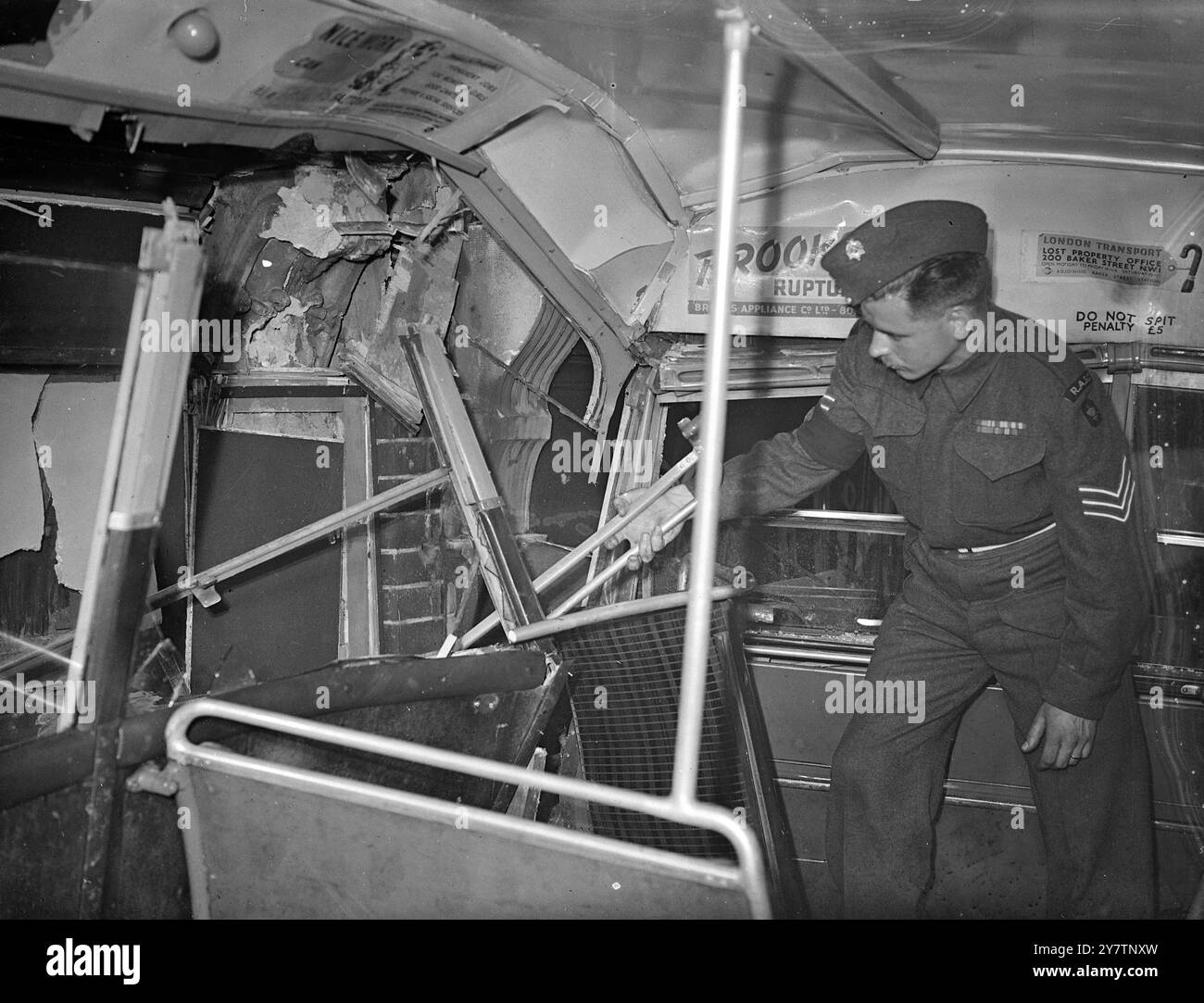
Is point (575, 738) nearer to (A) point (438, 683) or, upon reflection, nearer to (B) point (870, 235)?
(A) point (438, 683)

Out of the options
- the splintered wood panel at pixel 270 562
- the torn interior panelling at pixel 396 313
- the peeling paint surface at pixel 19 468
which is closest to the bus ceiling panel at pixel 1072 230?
the torn interior panelling at pixel 396 313

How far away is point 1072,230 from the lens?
307 cm

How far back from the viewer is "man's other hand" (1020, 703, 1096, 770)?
2.45 meters

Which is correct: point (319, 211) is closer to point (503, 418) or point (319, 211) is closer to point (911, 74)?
point (503, 418)

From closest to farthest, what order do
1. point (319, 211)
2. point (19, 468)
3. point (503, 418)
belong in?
point (19, 468), point (319, 211), point (503, 418)

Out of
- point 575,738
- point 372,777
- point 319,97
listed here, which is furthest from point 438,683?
point 319,97

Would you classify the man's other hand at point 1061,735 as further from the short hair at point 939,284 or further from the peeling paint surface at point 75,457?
the peeling paint surface at point 75,457

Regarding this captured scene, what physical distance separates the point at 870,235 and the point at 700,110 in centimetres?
77

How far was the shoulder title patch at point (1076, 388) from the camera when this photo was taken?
2438 millimetres

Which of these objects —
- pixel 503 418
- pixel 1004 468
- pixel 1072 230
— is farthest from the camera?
pixel 503 418

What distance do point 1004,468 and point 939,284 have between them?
0.49 meters

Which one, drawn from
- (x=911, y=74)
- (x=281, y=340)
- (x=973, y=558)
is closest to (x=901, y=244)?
(x=911, y=74)

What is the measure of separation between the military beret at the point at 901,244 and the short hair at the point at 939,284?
0.07ft

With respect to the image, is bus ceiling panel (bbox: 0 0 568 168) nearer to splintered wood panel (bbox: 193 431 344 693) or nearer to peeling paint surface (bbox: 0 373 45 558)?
peeling paint surface (bbox: 0 373 45 558)
